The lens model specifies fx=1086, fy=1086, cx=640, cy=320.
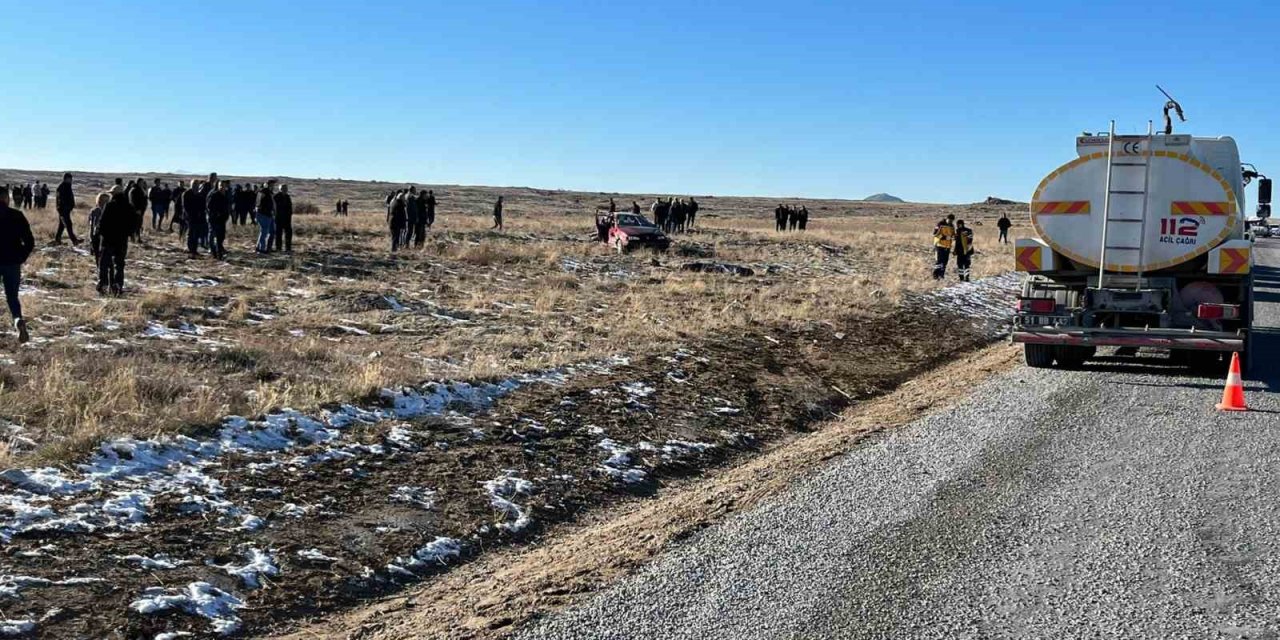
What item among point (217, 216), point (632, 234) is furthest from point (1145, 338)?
point (632, 234)

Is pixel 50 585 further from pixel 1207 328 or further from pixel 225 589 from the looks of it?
pixel 1207 328

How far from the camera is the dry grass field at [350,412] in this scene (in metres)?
5.62

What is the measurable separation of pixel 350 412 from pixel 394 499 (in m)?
1.80

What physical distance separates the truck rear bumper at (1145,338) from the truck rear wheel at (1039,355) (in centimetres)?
80

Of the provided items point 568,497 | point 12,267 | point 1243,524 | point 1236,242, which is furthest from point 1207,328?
point 12,267

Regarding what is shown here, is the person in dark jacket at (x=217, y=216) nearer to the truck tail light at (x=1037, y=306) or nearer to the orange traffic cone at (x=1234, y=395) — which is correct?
the truck tail light at (x=1037, y=306)

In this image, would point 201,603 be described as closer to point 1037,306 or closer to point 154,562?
point 154,562

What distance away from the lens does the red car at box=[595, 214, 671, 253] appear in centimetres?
3141

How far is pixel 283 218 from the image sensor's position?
24156mm

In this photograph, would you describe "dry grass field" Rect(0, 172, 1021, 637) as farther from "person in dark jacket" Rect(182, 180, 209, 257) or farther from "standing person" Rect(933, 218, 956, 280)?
"standing person" Rect(933, 218, 956, 280)

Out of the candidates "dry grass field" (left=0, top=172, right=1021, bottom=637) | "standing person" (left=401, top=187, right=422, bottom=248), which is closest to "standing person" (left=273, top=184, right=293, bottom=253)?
"standing person" (left=401, top=187, right=422, bottom=248)

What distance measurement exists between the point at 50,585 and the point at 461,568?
205 cm

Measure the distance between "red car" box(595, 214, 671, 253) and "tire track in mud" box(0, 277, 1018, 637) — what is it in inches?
753

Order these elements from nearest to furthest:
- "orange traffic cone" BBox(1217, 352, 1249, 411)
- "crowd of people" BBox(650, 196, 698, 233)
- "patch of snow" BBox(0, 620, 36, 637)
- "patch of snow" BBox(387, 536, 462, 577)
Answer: "patch of snow" BBox(0, 620, 36, 637)
"patch of snow" BBox(387, 536, 462, 577)
"orange traffic cone" BBox(1217, 352, 1249, 411)
"crowd of people" BBox(650, 196, 698, 233)
